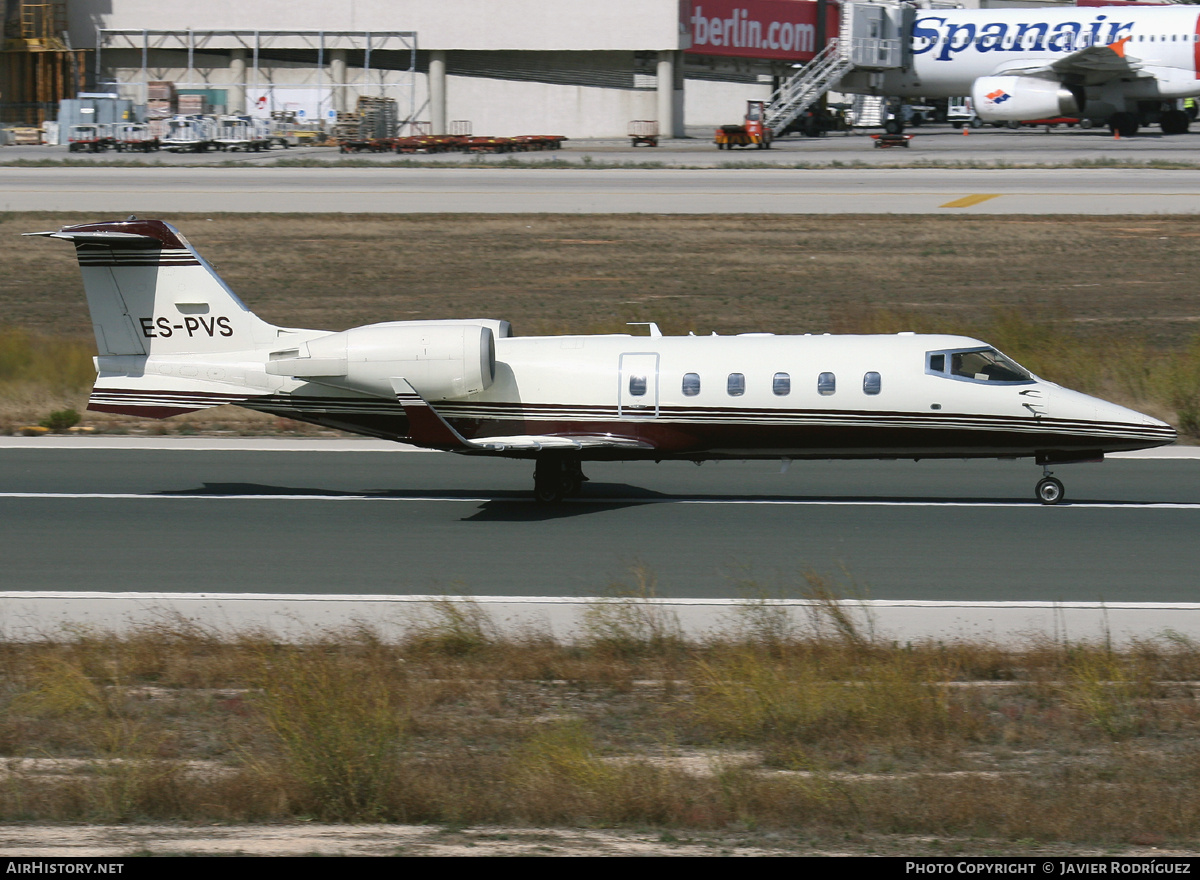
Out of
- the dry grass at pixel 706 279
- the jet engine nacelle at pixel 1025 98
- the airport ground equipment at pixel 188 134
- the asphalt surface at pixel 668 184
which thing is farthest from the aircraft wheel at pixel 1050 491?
the airport ground equipment at pixel 188 134

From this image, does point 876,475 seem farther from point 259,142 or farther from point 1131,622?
point 259,142

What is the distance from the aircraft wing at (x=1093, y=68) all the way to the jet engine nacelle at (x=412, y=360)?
2401 inches

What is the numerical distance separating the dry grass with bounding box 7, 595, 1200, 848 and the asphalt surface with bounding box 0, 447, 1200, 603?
6.75 ft

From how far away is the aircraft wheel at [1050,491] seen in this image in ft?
63.0

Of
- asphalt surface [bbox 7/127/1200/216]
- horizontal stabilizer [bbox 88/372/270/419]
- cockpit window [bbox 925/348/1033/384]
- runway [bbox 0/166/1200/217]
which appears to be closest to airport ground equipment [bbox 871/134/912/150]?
asphalt surface [bbox 7/127/1200/216]

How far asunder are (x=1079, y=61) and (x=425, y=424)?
63.6m

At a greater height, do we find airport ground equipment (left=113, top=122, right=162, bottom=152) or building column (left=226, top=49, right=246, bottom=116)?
building column (left=226, top=49, right=246, bottom=116)

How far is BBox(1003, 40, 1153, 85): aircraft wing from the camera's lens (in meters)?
71.7

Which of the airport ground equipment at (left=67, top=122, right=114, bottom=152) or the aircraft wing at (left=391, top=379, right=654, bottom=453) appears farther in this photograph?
the airport ground equipment at (left=67, top=122, right=114, bottom=152)

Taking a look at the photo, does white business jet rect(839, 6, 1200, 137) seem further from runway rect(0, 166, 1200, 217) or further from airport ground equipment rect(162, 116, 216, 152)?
airport ground equipment rect(162, 116, 216, 152)

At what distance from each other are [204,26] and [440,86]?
1527 cm
